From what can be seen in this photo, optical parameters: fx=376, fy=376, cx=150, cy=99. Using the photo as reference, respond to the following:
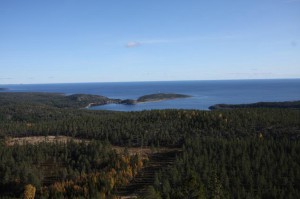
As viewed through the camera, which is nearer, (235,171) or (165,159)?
(235,171)

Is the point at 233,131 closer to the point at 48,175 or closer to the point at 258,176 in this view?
the point at 258,176

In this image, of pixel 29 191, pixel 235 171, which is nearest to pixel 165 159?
pixel 235 171

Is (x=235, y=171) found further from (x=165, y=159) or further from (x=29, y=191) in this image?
(x=29, y=191)

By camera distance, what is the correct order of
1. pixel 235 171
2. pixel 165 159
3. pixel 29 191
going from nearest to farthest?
1. pixel 235 171
2. pixel 29 191
3. pixel 165 159

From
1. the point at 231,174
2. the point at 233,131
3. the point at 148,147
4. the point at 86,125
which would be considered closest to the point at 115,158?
the point at 148,147

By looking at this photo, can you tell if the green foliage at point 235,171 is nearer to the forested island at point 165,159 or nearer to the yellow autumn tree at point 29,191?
the forested island at point 165,159
